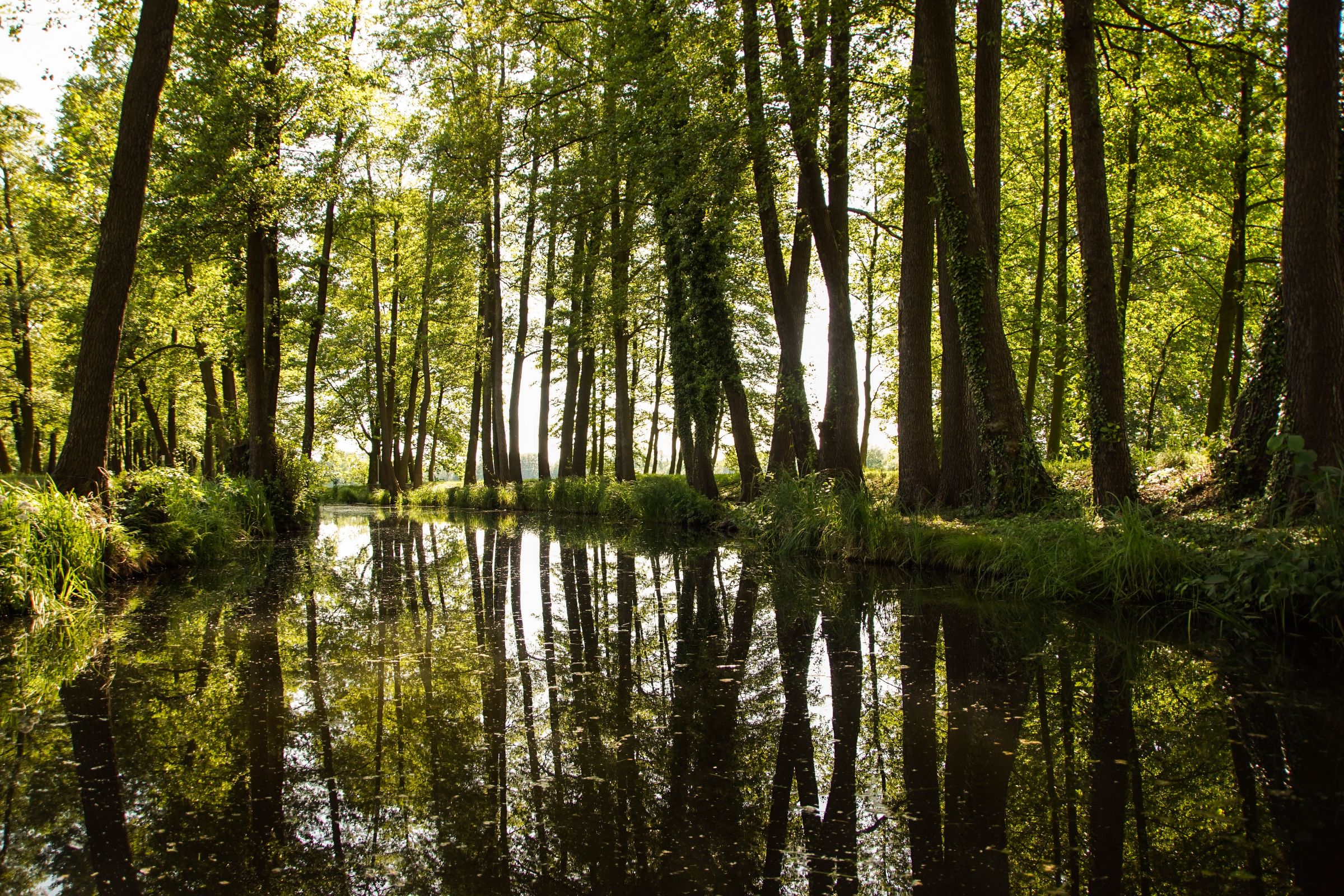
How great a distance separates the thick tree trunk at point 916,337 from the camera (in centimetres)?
1146

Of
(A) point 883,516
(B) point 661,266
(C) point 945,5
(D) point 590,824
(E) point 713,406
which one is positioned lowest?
(D) point 590,824

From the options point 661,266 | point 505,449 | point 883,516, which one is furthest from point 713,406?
point 505,449

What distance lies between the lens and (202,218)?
13.4 meters

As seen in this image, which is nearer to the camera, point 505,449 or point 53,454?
point 505,449

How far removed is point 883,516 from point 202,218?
12253mm

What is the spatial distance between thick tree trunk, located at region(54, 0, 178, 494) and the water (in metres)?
2.87

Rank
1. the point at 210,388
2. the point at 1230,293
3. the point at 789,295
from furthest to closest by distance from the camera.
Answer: the point at 210,388, the point at 789,295, the point at 1230,293

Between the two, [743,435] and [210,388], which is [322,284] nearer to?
[210,388]

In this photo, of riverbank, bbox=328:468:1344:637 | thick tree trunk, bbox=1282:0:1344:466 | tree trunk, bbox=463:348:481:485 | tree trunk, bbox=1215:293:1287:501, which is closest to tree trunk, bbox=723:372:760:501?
riverbank, bbox=328:468:1344:637

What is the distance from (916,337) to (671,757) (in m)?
9.31

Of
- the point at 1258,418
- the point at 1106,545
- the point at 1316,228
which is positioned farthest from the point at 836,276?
the point at 1106,545

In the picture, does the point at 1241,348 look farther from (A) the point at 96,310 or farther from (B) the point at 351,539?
(A) the point at 96,310

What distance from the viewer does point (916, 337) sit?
11555 mm

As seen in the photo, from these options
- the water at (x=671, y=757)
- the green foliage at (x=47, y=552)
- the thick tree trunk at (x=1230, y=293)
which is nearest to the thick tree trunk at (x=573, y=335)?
the green foliage at (x=47, y=552)
